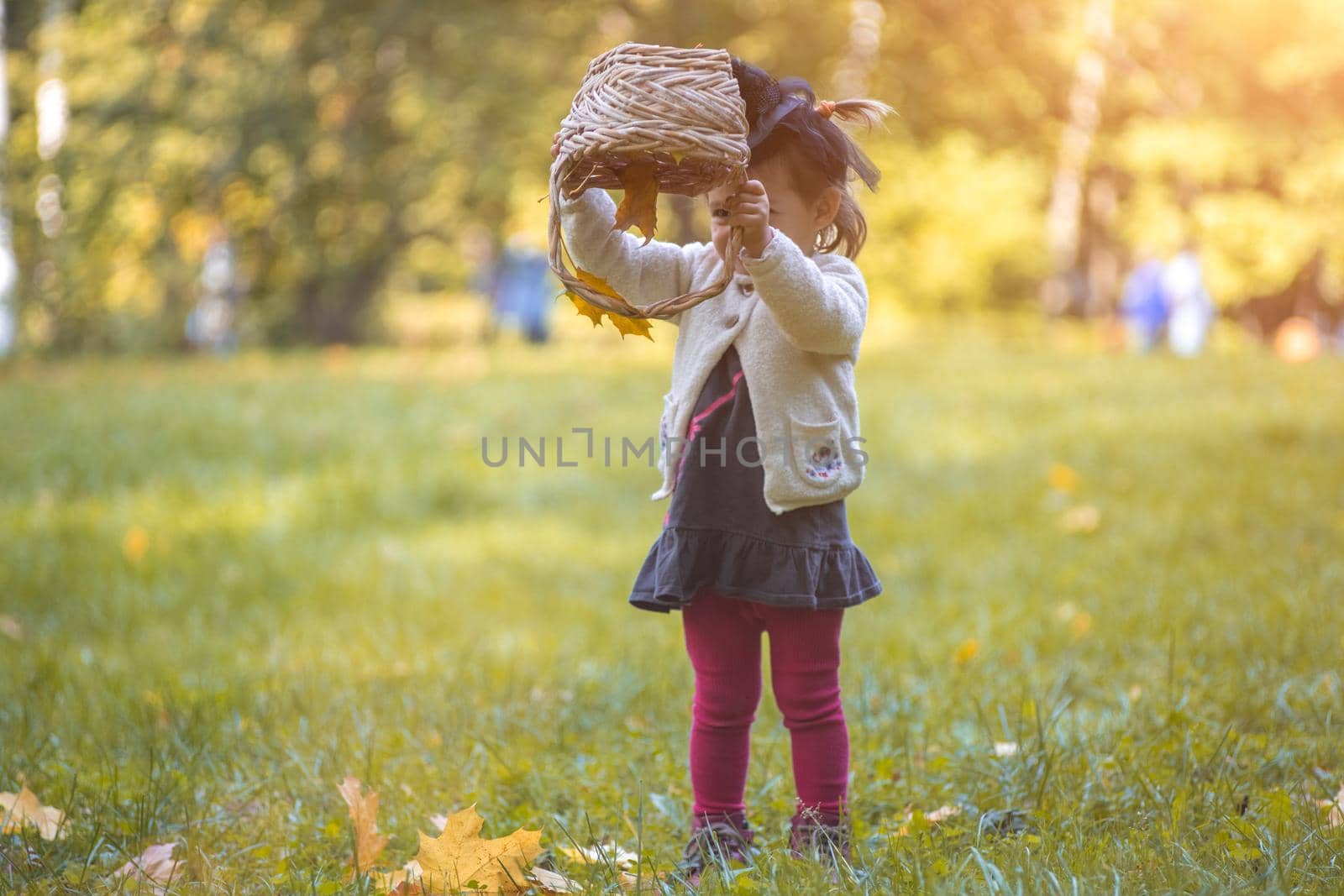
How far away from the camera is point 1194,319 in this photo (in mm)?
18500

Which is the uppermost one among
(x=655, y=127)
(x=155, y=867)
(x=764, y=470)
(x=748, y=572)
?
(x=655, y=127)

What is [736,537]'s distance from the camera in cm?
249

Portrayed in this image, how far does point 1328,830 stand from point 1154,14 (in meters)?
22.3

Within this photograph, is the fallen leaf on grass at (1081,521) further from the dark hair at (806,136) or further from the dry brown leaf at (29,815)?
the dry brown leaf at (29,815)

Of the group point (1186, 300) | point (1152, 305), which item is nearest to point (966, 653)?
point (1186, 300)

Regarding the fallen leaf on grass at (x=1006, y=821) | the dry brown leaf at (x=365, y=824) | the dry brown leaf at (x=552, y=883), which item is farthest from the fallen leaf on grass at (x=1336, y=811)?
the dry brown leaf at (x=365, y=824)

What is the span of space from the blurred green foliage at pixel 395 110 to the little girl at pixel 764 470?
30.1 ft

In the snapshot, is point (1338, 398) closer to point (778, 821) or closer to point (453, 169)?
point (778, 821)

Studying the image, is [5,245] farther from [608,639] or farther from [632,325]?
[632,325]

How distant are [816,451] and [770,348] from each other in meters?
0.22

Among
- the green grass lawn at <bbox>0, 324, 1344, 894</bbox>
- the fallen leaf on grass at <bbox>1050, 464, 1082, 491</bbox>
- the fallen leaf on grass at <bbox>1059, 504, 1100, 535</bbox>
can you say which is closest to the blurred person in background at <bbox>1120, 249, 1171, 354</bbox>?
the green grass lawn at <bbox>0, 324, 1344, 894</bbox>

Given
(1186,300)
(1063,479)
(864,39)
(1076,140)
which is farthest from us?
(1076,140)

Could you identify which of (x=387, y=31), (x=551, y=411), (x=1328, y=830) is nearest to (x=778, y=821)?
(x=1328, y=830)

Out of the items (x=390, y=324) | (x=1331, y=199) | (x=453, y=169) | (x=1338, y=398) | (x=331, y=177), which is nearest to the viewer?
(x=1338, y=398)
